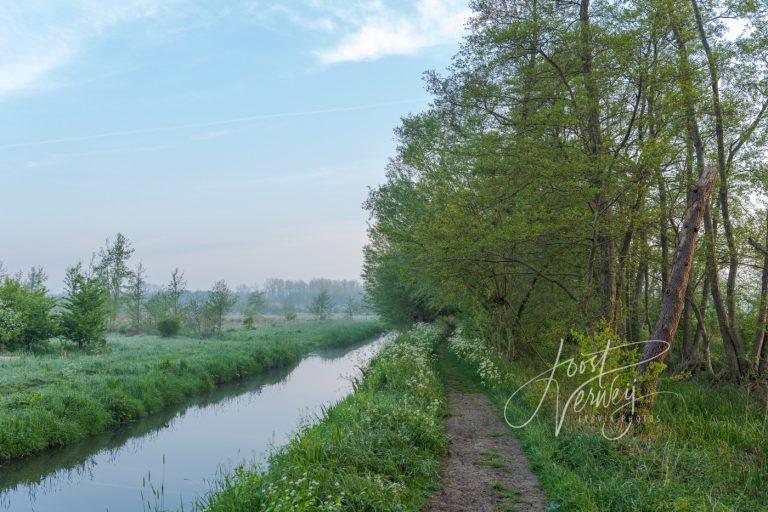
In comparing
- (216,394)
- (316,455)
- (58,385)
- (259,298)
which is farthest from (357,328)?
(316,455)

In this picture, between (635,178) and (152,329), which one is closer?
(635,178)

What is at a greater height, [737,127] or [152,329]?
[737,127]

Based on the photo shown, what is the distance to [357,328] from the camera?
5050cm

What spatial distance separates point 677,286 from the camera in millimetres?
8320

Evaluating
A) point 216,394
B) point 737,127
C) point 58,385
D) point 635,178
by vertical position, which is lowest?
point 216,394

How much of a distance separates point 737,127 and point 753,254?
3.31 m

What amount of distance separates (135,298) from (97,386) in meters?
30.0

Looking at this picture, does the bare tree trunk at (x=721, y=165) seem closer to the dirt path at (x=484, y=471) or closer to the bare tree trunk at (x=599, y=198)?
the bare tree trunk at (x=599, y=198)

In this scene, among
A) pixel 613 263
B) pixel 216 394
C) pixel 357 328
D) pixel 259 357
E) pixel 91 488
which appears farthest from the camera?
pixel 357 328

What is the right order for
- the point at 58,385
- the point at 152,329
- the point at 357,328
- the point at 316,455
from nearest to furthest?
the point at 316,455, the point at 58,385, the point at 152,329, the point at 357,328

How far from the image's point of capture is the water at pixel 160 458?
30.3ft

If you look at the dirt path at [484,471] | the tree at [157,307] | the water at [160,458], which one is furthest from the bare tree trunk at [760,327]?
the tree at [157,307]

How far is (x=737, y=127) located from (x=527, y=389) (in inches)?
345

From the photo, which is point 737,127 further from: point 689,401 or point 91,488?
point 91,488
